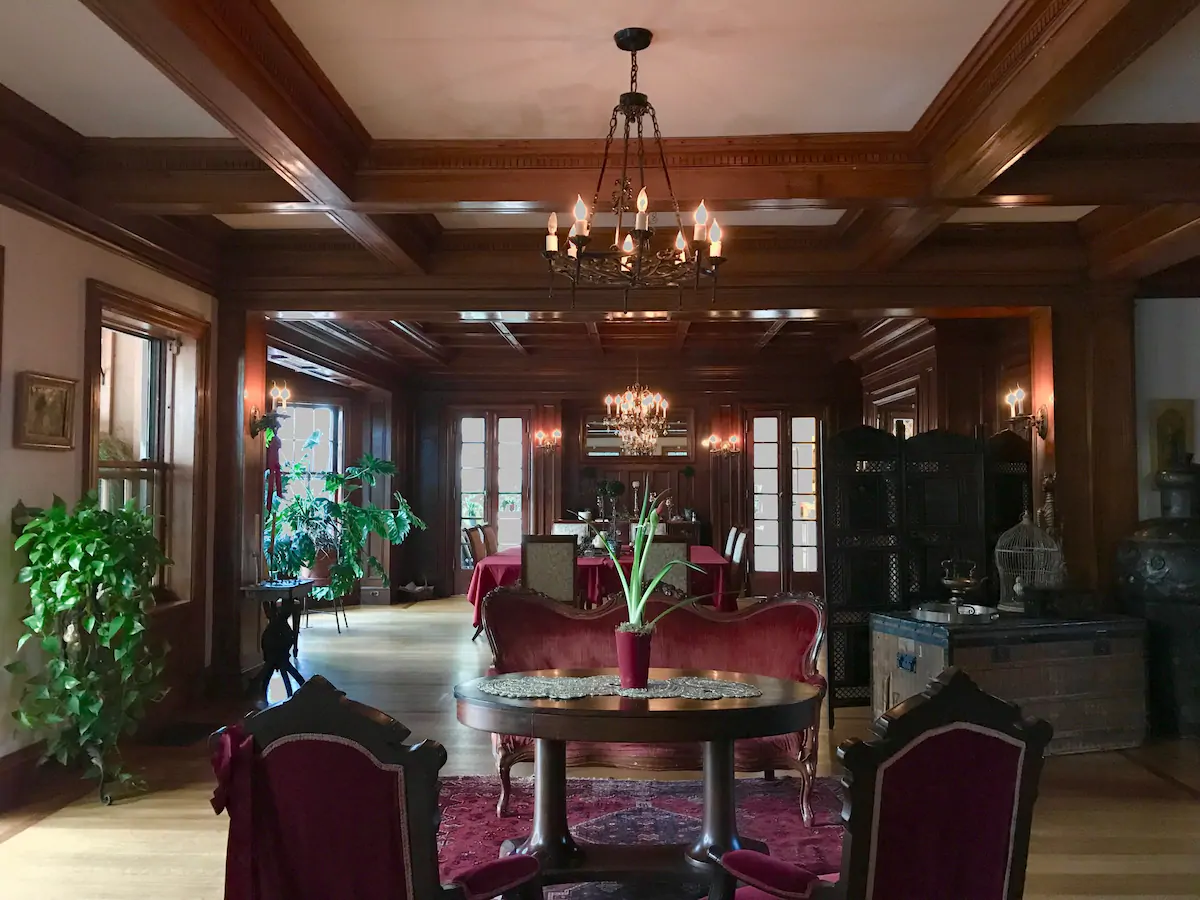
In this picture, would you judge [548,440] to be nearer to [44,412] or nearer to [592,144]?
[592,144]

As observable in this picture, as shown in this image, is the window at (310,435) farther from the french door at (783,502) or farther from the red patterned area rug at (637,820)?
the red patterned area rug at (637,820)

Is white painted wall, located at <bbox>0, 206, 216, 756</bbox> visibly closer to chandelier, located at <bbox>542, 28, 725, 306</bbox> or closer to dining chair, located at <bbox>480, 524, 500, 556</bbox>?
chandelier, located at <bbox>542, 28, 725, 306</bbox>

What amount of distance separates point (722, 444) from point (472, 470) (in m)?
3.24

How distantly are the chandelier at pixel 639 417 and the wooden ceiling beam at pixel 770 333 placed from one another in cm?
124

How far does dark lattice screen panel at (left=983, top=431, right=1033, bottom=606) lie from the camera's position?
6.19 metres

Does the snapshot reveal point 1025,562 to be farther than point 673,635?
Yes

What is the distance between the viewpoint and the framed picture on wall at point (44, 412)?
13.8 ft

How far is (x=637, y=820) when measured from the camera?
12.9ft

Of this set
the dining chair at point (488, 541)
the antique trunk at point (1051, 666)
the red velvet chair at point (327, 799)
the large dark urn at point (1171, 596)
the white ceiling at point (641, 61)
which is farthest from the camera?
the dining chair at point (488, 541)

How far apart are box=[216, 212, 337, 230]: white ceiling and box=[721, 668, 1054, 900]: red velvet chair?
4641mm

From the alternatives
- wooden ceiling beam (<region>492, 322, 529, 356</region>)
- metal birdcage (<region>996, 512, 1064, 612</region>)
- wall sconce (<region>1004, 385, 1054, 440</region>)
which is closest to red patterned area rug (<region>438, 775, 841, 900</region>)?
metal birdcage (<region>996, 512, 1064, 612</region>)

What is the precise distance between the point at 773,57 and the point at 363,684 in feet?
16.2

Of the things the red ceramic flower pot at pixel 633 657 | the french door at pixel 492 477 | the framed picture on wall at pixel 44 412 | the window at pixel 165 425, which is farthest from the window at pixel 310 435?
the red ceramic flower pot at pixel 633 657

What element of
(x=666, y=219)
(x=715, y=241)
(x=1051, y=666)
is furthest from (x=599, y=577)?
(x=715, y=241)
